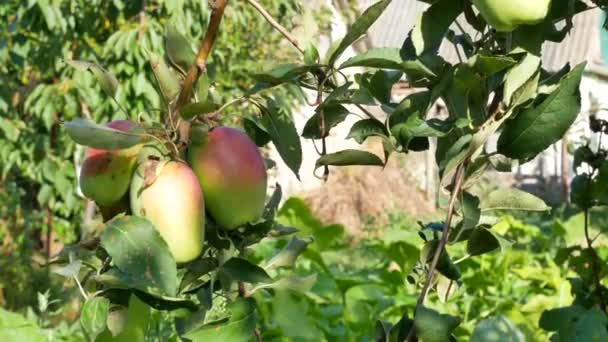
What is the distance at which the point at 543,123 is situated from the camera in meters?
0.65

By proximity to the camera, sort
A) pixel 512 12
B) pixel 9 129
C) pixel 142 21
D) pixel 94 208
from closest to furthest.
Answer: pixel 512 12, pixel 94 208, pixel 142 21, pixel 9 129

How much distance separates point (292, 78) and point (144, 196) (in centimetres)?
15

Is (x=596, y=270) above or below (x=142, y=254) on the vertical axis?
below

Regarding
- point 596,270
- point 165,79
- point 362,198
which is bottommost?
point 362,198

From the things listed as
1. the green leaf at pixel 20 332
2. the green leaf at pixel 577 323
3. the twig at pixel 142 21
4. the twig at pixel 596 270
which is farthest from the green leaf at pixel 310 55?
the twig at pixel 142 21

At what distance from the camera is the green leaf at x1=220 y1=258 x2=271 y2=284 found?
0.71m

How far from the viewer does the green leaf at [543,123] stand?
0.63 metres

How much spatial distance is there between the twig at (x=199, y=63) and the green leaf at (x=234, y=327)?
0.50ft

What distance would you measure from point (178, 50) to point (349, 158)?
6.6 inches

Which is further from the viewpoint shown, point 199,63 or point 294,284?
point 294,284

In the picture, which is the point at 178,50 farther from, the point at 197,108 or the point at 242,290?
the point at 242,290

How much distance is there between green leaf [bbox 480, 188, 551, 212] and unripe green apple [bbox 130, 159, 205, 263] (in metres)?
0.24

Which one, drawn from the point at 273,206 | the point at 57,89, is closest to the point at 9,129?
the point at 57,89

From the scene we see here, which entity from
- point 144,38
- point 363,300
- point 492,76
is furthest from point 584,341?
point 144,38
